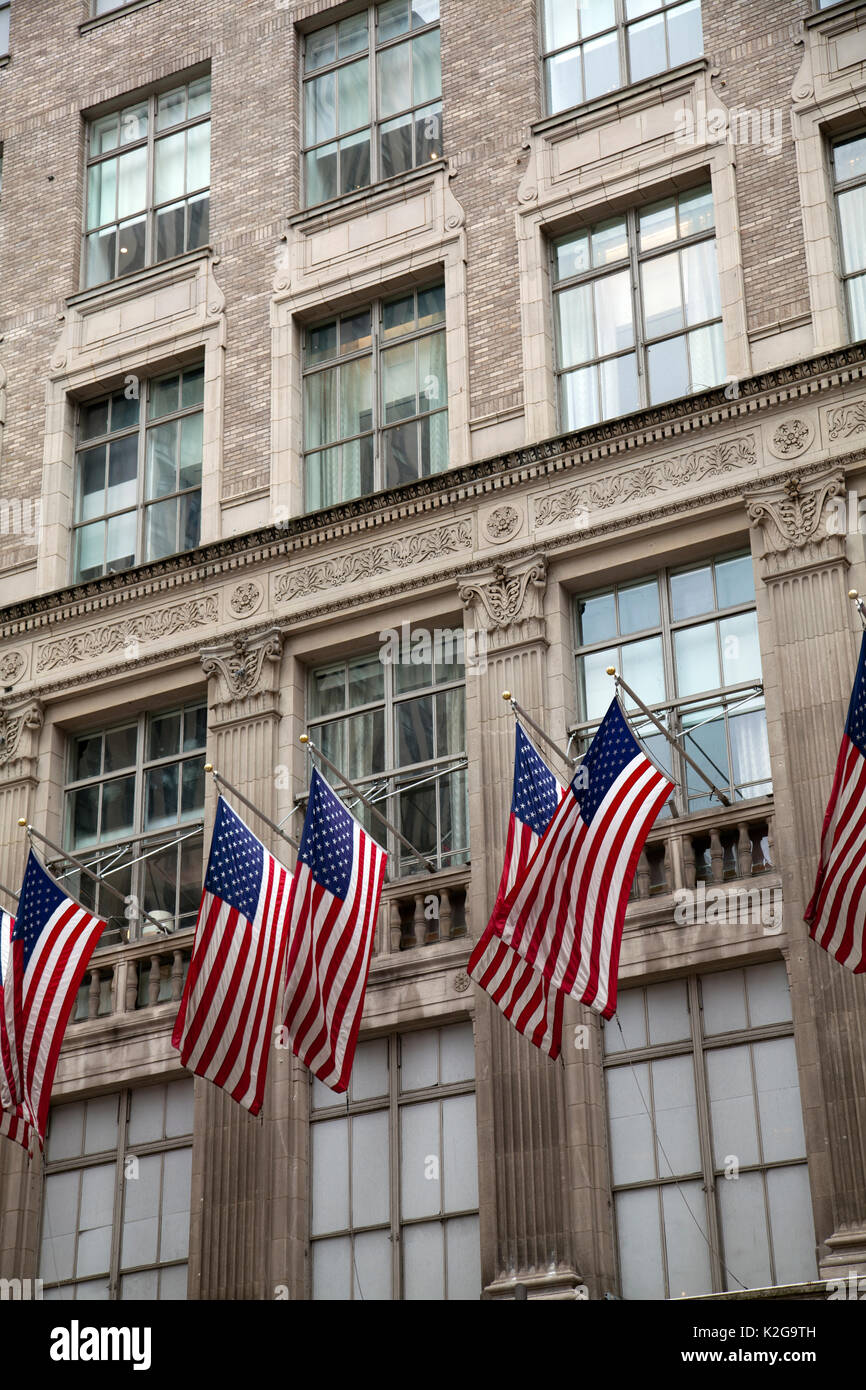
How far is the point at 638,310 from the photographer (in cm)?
2392

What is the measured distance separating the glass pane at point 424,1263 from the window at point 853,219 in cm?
1083

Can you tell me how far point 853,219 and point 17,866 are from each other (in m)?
12.6

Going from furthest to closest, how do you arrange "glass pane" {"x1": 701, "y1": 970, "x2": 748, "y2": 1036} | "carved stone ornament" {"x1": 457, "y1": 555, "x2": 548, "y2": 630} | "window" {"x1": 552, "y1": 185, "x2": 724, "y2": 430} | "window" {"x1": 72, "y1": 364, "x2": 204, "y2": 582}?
1. "window" {"x1": 72, "y1": 364, "x2": 204, "y2": 582}
2. "window" {"x1": 552, "y1": 185, "x2": 724, "y2": 430}
3. "carved stone ornament" {"x1": 457, "y1": 555, "x2": 548, "y2": 630}
4. "glass pane" {"x1": 701, "y1": 970, "x2": 748, "y2": 1036}

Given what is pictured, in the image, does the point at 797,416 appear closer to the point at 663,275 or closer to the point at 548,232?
the point at 663,275

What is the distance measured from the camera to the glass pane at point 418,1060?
69.7 ft

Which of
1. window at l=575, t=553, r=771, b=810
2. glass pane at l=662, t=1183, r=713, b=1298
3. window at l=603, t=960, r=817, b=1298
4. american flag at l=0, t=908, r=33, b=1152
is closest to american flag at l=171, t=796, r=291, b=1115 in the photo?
american flag at l=0, t=908, r=33, b=1152

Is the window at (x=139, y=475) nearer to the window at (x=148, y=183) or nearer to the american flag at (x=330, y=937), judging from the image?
the window at (x=148, y=183)

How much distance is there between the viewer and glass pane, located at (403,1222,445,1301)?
20.2 meters

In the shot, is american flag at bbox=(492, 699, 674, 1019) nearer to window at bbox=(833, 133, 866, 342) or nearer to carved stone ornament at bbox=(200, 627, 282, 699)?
carved stone ornament at bbox=(200, 627, 282, 699)

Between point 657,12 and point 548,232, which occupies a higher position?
point 657,12

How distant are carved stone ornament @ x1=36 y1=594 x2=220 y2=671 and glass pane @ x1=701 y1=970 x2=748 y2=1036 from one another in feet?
27.1
